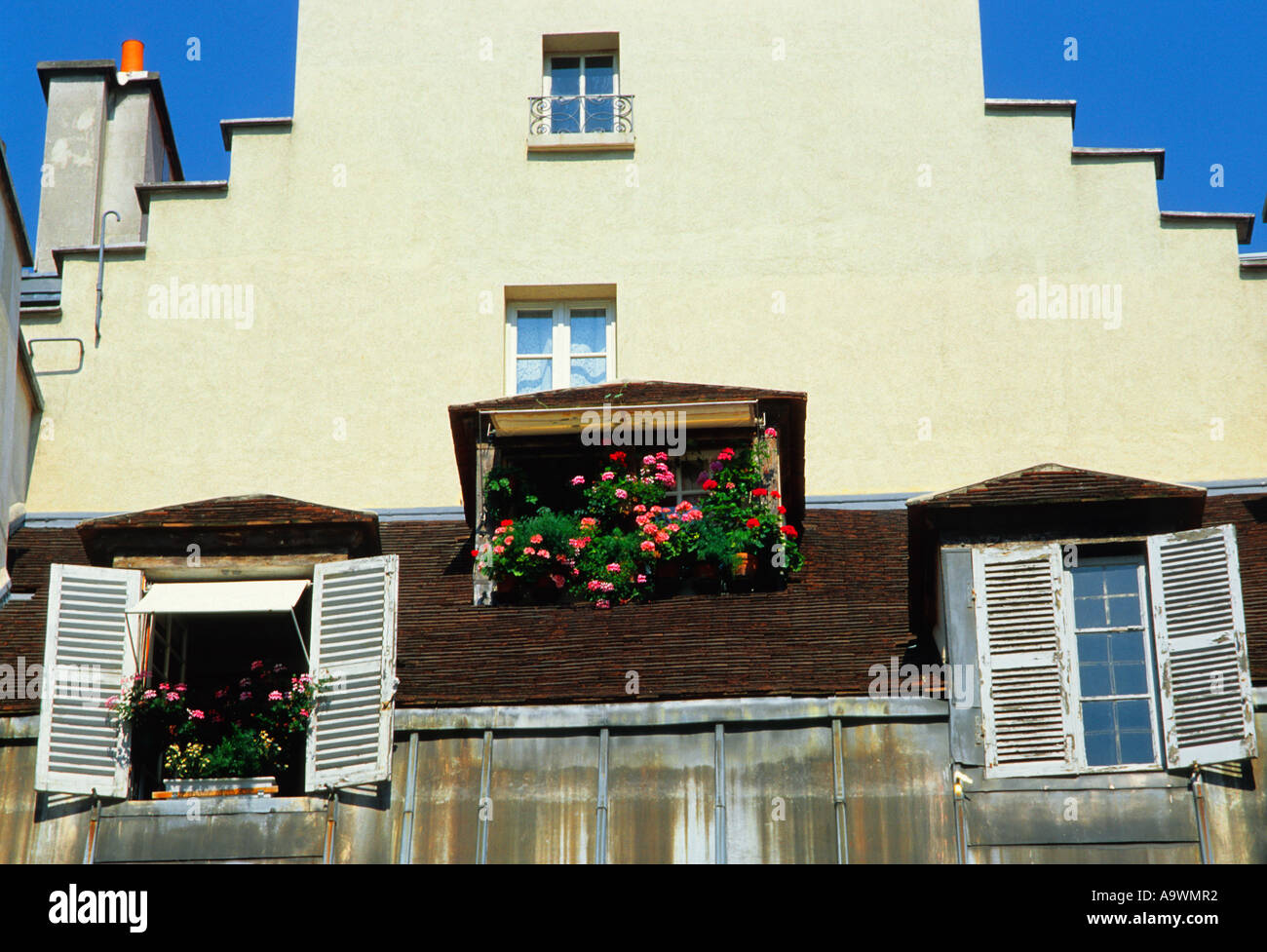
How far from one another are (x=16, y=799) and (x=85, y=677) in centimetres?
95

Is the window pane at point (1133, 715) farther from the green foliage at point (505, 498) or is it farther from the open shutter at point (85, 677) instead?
the open shutter at point (85, 677)

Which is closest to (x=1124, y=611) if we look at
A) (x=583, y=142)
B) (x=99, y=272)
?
(x=583, y=142)

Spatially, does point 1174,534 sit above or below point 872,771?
above

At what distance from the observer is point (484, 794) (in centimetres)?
1505

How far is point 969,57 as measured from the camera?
2266 cm

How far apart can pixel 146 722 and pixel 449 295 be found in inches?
298

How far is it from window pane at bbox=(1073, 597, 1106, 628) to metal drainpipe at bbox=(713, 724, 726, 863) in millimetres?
2477

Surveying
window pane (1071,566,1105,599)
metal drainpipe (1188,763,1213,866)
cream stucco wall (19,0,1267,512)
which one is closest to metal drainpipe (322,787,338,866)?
window pane (1071,566,1105,599)

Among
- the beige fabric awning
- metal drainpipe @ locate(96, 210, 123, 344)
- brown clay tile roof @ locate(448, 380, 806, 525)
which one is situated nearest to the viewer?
the beige fabric awning

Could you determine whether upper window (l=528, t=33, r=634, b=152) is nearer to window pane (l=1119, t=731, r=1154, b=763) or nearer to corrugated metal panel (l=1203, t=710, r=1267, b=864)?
window pane (l=1119, t=731, r=1154, b=763)

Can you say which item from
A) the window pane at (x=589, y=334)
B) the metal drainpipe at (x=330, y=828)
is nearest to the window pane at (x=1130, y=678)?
the metal drainpipe at (x=330, y=828)

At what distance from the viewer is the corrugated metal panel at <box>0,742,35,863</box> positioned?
15109mm
